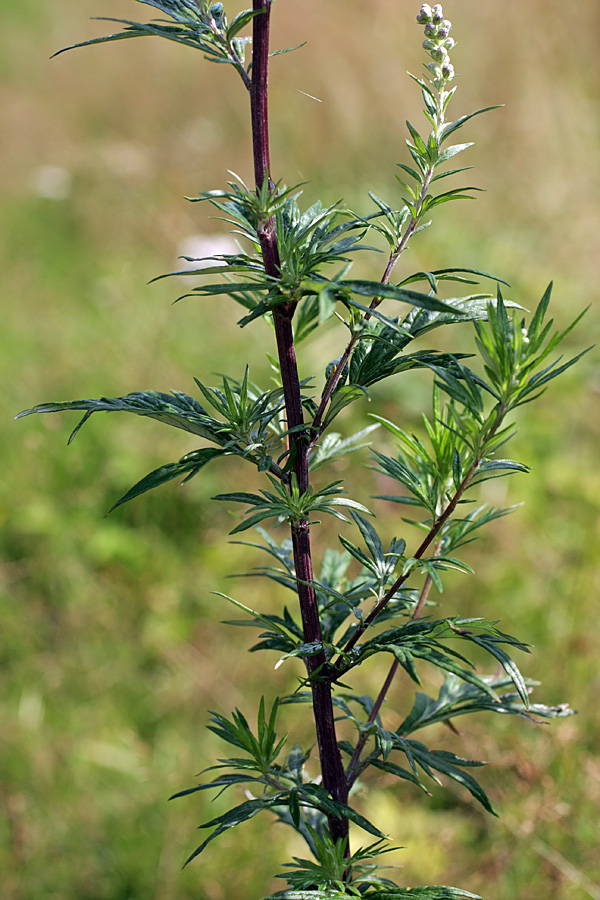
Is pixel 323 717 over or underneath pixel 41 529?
underneath

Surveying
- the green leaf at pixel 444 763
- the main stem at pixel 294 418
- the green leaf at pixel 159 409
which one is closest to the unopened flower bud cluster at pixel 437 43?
the main stem at pixel 294 418

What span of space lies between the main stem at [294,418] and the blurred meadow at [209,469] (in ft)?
2.66

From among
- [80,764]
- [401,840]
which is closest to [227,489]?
[80,764]

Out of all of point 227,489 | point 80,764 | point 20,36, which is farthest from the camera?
point 20,36

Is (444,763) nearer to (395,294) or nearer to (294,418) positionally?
(294,418)

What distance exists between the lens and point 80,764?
1949 mm

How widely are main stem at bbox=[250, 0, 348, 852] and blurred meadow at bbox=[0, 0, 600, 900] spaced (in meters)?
0.81

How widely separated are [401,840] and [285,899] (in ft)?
3.94

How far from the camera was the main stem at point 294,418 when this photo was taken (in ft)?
2.05

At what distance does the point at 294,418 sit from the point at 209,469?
7.27 feet

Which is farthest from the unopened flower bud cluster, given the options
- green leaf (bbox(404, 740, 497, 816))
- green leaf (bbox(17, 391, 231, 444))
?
green leaf (bbox(404, 740, 497, 816))

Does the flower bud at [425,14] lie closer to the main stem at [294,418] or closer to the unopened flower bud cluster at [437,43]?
the unopened flower bud cluster at [437,43]

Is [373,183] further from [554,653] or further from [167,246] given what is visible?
[554,653]

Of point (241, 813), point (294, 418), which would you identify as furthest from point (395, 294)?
point (241, 813)
